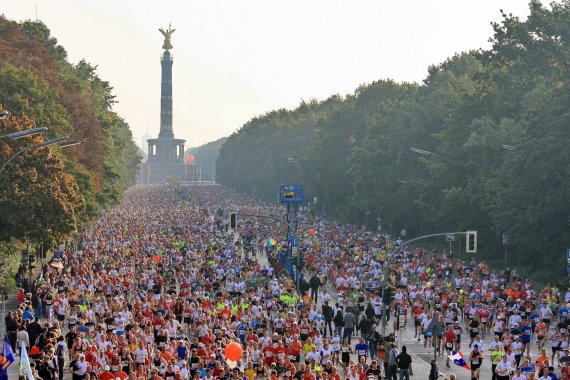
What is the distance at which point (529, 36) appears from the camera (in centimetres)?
7875

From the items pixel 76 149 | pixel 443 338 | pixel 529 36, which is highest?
pixel 529 36

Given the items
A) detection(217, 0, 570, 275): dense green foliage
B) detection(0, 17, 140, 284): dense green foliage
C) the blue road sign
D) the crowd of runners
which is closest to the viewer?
the crowd of runners

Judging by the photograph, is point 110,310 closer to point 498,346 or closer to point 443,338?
point 443,338

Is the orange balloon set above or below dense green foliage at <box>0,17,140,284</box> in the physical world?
below

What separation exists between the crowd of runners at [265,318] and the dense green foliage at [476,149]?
386cm

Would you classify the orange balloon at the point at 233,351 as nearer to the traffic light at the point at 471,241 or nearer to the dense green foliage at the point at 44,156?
the traffic light at the point at 471,241

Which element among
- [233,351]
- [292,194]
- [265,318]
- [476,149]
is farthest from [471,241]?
[476,149]

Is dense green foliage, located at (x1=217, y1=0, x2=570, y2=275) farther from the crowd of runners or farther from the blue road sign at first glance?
the blue road sign

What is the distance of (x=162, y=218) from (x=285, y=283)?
5938 centimetres

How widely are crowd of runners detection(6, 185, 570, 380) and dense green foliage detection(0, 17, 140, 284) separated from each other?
2.42m

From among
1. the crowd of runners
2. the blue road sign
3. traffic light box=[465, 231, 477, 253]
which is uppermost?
the blue road sign

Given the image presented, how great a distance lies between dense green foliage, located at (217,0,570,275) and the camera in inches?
2271

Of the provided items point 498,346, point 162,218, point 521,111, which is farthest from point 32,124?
point 162,218

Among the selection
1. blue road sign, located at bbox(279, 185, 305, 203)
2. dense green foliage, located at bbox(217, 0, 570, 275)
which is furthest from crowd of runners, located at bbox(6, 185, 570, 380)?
dense green foliage, located at bbox(217, 0, 570, 275)
